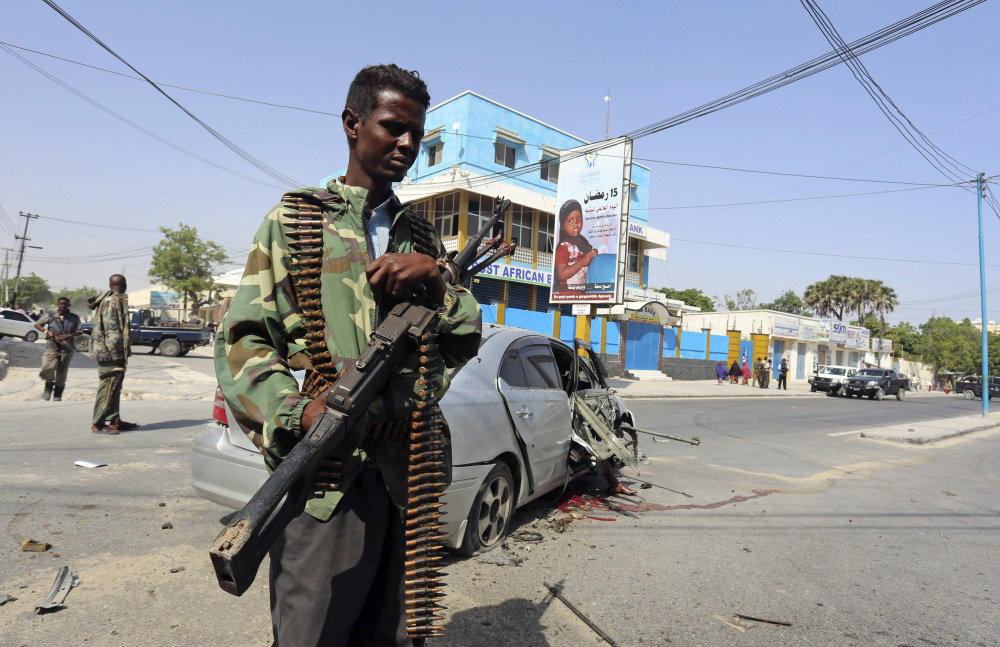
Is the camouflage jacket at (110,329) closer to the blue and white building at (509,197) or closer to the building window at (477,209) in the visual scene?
the blue and white building at (509,197)

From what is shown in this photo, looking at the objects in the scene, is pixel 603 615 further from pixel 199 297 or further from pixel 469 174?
pixel 199 297

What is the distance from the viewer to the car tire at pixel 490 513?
390 cm

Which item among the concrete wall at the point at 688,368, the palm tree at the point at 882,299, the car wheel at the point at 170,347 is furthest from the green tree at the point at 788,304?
the car wheel at the point at 170,347

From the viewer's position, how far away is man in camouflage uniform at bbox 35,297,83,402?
9177 mm

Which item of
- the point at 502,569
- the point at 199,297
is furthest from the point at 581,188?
the point at 199,297

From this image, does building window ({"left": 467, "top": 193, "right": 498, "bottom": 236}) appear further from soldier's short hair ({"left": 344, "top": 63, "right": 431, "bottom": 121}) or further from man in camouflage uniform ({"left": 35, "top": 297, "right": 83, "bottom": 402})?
soldier's short hair ({"left": 344, "top": 63, "right": 431, "bottom": 121})

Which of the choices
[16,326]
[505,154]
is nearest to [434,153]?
[505,154]

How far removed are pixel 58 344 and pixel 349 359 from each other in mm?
10214

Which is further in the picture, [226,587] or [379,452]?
[379,452]

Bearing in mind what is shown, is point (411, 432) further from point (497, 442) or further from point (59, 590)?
point (59, 590)

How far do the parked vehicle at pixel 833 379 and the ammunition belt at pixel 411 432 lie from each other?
3295 cm

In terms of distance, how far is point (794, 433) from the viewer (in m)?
12.8

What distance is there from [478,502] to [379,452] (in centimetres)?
258

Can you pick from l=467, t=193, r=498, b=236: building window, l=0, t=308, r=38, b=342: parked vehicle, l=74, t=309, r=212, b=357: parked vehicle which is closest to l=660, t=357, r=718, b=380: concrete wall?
l=467, t=193, r=498, b=236: building window
